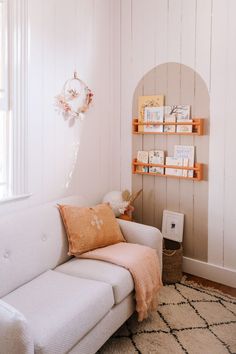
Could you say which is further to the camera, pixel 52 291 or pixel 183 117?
pixel 183 117

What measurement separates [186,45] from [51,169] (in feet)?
5.20

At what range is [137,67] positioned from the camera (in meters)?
3.20

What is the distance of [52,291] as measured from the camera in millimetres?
1859

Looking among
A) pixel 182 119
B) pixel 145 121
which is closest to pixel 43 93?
pixel 145 121

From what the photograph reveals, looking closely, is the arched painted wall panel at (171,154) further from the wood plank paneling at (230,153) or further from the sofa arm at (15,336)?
the sofa arm at (15,336)

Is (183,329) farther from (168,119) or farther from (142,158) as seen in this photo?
(168,119)

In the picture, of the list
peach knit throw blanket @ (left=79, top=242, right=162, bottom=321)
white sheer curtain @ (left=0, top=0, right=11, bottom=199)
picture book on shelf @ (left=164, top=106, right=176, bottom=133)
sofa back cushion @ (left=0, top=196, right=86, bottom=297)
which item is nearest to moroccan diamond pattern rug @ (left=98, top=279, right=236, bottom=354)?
peach knit throw blanket @ (left=79, top=242, right=162, bottom=321)

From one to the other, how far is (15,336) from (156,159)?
6.91ft

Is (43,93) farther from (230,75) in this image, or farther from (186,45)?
(230,75)

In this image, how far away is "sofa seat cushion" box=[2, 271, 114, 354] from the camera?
4.96ft

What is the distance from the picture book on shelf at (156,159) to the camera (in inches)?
121

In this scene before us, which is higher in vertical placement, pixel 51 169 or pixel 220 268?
pixel 51 169

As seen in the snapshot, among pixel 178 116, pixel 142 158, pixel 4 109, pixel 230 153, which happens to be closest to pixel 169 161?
pixel 142 158

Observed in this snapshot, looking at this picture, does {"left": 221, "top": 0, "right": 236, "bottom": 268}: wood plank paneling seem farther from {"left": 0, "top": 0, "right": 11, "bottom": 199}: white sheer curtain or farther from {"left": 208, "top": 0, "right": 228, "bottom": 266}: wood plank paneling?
{"left": 0, "top": 0, "right": 11, "bottom": 199}: white sheer curtain
